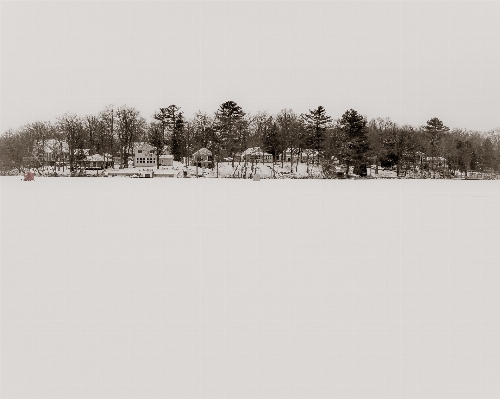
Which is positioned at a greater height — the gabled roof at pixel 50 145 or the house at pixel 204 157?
the gabled roof at pixel 50 145

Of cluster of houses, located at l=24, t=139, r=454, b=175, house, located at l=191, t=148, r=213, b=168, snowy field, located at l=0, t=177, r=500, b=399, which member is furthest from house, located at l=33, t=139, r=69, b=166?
snowy field, located at l=0, t=177, r=500, b=399

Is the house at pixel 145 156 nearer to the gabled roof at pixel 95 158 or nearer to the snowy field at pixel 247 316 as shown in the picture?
the gabled roof at pixel 95 158

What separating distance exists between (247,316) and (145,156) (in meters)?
93.1

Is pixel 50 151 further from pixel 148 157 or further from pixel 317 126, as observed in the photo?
pixel 317 126

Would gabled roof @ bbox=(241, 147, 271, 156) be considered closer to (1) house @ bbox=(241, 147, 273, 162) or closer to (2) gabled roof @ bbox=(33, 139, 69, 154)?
(1) house @ bbox=(241, 147, 273, 162)

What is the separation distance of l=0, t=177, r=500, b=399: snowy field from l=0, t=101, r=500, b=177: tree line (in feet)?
223

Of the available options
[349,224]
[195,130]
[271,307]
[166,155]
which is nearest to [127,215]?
[349,224]

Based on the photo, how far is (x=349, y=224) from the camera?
1680cm

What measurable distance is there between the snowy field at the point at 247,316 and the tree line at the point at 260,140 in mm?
68009

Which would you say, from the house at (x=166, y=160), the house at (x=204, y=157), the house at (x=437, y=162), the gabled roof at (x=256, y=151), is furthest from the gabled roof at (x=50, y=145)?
the house at (x=437, y=162)

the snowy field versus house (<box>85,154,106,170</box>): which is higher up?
house (<box>85,154,106,170</box>)

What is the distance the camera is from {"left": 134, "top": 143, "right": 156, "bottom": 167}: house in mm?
95812

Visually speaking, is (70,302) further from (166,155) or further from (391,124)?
(391,124)

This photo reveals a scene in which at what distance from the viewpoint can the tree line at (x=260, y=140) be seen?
81562 millimetres
